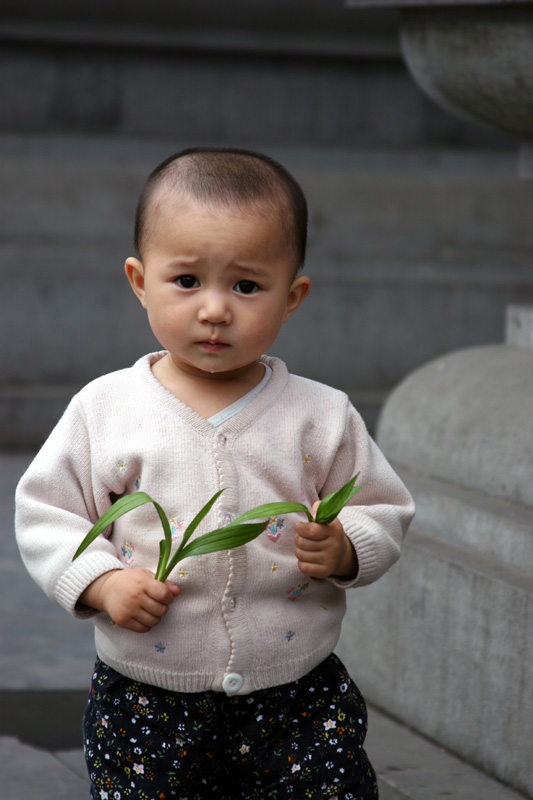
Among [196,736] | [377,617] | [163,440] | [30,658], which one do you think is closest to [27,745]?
[30,658]

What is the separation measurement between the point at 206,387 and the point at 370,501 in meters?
0.35

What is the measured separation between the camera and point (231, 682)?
5.86ft

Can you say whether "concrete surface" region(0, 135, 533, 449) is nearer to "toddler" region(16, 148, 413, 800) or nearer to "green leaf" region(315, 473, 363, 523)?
"toddler" region(16, 148, 413, 800)

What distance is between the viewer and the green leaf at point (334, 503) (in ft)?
5.63

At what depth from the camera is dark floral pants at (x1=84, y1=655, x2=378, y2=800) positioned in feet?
5.95

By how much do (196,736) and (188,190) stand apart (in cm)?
87

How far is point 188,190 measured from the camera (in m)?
1.79

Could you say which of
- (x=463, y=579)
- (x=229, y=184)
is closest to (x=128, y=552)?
A: (x=229, y=184)

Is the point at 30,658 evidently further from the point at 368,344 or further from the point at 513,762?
the point at 368,344

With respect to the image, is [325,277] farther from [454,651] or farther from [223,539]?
[223,539]

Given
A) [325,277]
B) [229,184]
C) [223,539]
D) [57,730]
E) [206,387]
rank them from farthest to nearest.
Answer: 1. [325,277]
2. [57,730]
3. [206,387]
4. [229,184]
5. [223,539]

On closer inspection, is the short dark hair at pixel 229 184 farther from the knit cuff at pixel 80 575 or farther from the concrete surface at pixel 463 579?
the concrete surface at pixel 463 579

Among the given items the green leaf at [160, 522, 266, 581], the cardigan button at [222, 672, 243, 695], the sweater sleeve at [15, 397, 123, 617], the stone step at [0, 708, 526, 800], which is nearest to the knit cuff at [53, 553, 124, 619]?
the sweater sleeve at [15, 397, 123, 617]

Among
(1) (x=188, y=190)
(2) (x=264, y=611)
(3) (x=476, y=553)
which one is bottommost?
(3) (x=476, y=553)
